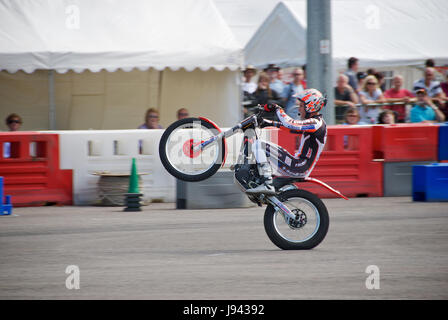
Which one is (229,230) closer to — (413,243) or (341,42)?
(413,243)

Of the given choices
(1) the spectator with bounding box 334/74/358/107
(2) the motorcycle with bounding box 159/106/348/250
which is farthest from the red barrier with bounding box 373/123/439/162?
(2) the motorcycle with bounding box 159/106/348/250

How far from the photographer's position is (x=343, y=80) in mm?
15008

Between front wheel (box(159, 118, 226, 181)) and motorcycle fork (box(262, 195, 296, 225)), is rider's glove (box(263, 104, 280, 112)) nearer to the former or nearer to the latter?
front wheel (box(159, 118, 226, 181))

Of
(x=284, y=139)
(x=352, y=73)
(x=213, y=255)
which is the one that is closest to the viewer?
(x=213, y=255)

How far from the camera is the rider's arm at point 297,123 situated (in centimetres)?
817

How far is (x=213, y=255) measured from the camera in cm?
802

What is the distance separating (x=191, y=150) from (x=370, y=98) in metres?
7.64

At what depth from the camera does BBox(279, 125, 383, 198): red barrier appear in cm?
1290

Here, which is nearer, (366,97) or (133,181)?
(133,181)

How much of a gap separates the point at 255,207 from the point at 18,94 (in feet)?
21.0

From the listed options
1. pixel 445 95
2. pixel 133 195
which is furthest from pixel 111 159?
pixel 445 95

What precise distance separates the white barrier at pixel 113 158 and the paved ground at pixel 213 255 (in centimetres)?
84

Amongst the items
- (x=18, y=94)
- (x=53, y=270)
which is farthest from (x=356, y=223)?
(x=18, y=94)

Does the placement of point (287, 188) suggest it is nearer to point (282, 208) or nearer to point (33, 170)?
point (282, 208)
